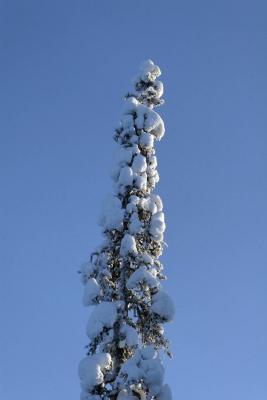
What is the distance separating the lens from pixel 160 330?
1891 cm

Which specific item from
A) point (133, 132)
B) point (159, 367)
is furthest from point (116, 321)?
point (133, 132)

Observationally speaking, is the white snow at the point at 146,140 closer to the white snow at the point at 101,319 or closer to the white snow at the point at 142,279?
the white snow at the point at 142,279

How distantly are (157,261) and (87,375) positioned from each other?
15.9ft

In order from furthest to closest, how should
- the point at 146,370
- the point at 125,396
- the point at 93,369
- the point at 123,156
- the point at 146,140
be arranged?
1. the point at 146,140
2. the point at 123,156
3. the point at 93,369
4. the point at 125,396
5. the point at 146,370

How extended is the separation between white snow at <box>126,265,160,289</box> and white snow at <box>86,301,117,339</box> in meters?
0.99

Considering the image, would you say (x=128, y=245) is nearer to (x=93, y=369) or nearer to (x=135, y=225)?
(x=135, y=225)

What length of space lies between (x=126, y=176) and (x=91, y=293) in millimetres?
4311

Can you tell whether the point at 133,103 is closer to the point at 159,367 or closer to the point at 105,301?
the point at 105,301

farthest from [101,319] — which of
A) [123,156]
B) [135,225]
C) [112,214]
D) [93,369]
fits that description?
[123,156]

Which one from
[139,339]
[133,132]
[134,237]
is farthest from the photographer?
[133,132]

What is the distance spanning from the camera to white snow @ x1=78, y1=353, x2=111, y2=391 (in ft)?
56.7

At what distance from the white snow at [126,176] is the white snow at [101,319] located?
4.45 metres

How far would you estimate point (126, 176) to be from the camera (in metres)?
20.7

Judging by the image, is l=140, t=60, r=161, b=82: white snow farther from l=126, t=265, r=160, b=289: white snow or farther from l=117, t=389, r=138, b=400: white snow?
l=117, t=389, r=138, b=400: white snow
